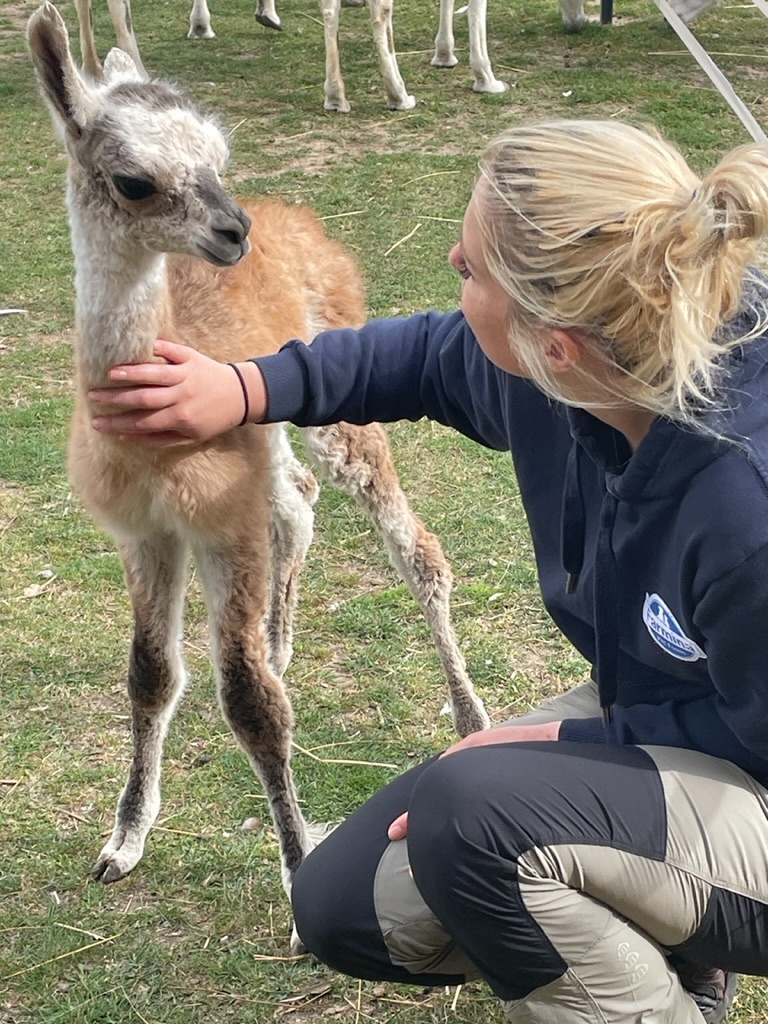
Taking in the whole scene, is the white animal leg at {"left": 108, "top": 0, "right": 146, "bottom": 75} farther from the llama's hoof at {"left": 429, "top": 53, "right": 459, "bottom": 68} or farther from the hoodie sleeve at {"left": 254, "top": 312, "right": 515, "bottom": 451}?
the hoodie sleeve at {"left": 254, "top": 312, "right": 515, "bottom": 451}

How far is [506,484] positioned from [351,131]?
173 inches

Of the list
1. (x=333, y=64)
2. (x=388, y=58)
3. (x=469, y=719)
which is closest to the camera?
(x=469, y=719)

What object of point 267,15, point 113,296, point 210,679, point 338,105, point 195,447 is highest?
point 113,296

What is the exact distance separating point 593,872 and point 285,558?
6.24 feet

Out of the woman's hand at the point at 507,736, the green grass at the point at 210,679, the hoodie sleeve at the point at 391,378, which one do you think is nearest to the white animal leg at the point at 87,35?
the green grass at the point at 210,679

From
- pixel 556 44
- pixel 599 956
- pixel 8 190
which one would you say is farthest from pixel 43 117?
pixel 599 956

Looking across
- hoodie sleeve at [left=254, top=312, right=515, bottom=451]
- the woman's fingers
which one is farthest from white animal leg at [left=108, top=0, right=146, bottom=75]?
the woman's fingers

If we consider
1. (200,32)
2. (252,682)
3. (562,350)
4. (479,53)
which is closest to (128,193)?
(562,350)

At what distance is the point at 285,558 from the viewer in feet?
11.6

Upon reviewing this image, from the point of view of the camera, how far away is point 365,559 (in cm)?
399

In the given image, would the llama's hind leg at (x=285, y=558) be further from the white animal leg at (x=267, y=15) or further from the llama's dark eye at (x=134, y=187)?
the white animal leg at (x=267, y=15)

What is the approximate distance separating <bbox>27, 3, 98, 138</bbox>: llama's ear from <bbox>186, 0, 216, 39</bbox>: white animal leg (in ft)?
27.2

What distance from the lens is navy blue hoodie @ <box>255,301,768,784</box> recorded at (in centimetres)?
167

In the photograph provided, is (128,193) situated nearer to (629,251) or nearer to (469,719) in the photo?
(629,251)
